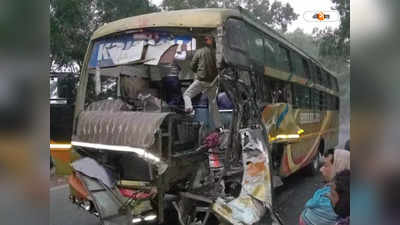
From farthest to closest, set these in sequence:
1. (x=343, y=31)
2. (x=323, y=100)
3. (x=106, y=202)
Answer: (x=323, y=100) → (x=106, y=202) → (x=343, y=31)

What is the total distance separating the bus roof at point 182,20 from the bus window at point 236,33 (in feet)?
0.32

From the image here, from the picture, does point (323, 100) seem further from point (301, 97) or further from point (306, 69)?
point (301, 97)

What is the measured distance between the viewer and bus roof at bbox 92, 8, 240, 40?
450 cm

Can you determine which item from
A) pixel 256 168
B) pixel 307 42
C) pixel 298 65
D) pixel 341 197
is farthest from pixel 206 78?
pixel 307 42

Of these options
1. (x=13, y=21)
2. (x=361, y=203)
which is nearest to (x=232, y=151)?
(x=361, y=203)

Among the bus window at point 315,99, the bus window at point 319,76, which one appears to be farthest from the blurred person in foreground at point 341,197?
the bus window at point 319,76

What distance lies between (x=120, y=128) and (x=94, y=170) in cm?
55

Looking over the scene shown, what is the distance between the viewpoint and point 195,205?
4426mm

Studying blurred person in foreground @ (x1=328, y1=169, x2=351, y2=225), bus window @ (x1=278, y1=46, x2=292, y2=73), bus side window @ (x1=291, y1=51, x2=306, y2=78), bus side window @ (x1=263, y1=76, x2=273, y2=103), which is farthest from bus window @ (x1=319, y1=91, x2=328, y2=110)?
blurred person in foreground @ (x1=328, y1=169, x2=351, y2=225)

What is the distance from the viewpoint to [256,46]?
5438mm

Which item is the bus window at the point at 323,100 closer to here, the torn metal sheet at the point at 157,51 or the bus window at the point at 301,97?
the bus window at the point at 301,97

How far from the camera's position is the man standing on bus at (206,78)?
474 cm

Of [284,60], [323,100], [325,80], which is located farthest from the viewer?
[325,80]

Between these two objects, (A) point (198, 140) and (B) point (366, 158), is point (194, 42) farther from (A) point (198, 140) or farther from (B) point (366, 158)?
(B) point (366, 158)
